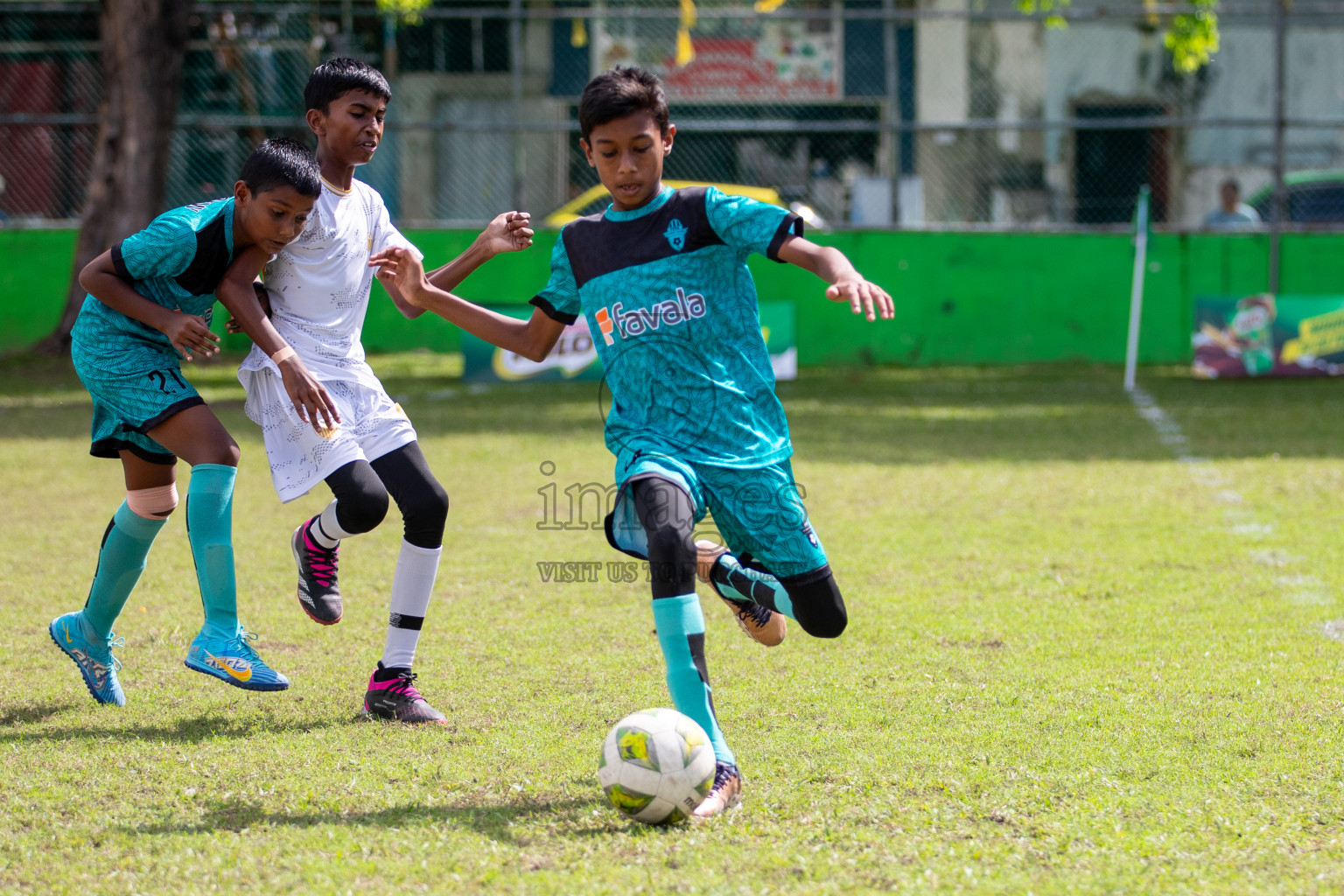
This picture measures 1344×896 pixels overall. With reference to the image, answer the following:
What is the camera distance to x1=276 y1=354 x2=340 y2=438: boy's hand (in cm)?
381

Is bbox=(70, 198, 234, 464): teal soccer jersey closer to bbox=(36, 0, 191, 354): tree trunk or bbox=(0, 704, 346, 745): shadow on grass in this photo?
bbox=(0, 704, 346, 745): shadow on grass

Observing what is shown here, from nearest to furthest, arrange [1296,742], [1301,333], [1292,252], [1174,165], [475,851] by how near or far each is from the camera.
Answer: [475,851]
[1296,742]
[1301,333]
[1292,252]
[1174,165]

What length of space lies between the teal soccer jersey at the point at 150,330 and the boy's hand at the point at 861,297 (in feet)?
6.17

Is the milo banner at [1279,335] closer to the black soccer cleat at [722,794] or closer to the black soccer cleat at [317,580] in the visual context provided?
the black soccer cleat at [317,580]

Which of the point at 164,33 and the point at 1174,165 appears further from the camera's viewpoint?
the point at 1174,165

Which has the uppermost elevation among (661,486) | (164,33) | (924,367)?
(164,33)

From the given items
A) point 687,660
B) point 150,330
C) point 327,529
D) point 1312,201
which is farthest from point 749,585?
point 1312,201

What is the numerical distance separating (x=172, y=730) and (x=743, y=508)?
1.79 m

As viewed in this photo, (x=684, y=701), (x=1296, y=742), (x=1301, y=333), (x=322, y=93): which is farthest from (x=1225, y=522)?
(x=1301, y=333)

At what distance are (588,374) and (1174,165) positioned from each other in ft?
31.8

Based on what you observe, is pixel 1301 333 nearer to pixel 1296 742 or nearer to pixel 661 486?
pixel 1296 742

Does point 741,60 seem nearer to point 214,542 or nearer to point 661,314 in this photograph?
point 214,542

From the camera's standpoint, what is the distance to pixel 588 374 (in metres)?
13.3

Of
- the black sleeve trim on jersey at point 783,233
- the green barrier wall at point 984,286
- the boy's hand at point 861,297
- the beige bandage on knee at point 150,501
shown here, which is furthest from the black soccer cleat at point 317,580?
the green barrier wall at point 984,286
